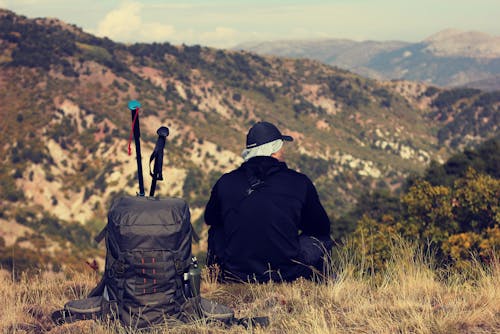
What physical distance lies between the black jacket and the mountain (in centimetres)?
4565

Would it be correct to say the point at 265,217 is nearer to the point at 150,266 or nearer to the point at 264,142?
the point at 264,142

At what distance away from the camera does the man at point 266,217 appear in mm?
5680

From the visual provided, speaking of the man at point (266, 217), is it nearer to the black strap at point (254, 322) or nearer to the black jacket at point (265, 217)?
the black jacket at point (265, 217)

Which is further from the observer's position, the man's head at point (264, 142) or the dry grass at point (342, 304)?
the man's head at point (264, 142)

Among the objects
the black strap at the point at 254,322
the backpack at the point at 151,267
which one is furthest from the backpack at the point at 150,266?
the black strap at the point at 254,322

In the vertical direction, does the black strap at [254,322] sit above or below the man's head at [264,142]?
below

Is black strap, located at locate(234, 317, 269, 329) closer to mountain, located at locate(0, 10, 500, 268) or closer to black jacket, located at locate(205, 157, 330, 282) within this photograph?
black jacket, located at locate(205, 157, 330, 282)

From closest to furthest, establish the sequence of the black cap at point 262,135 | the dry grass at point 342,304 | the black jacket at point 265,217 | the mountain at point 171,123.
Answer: the dry grass at point 342,304 < the black jacket at point 265,217 < the black cap at point 262,135 < the mountain at point 171,123

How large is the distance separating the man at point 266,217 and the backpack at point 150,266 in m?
1.04

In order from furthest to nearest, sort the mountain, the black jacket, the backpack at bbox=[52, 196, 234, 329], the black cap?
the mountain → the black cap → the black jacket → the backpack at bbox=[52, 196, 234, 329]

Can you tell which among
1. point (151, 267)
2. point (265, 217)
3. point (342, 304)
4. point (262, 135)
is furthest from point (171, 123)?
point (151, 267)

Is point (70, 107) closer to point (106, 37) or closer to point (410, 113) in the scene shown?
point (106, 37)

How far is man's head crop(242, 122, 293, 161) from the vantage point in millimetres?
5918

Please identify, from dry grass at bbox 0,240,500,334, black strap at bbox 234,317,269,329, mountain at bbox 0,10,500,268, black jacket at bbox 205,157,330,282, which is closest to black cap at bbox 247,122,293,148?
black jacket at bbox 205,157,330,282
